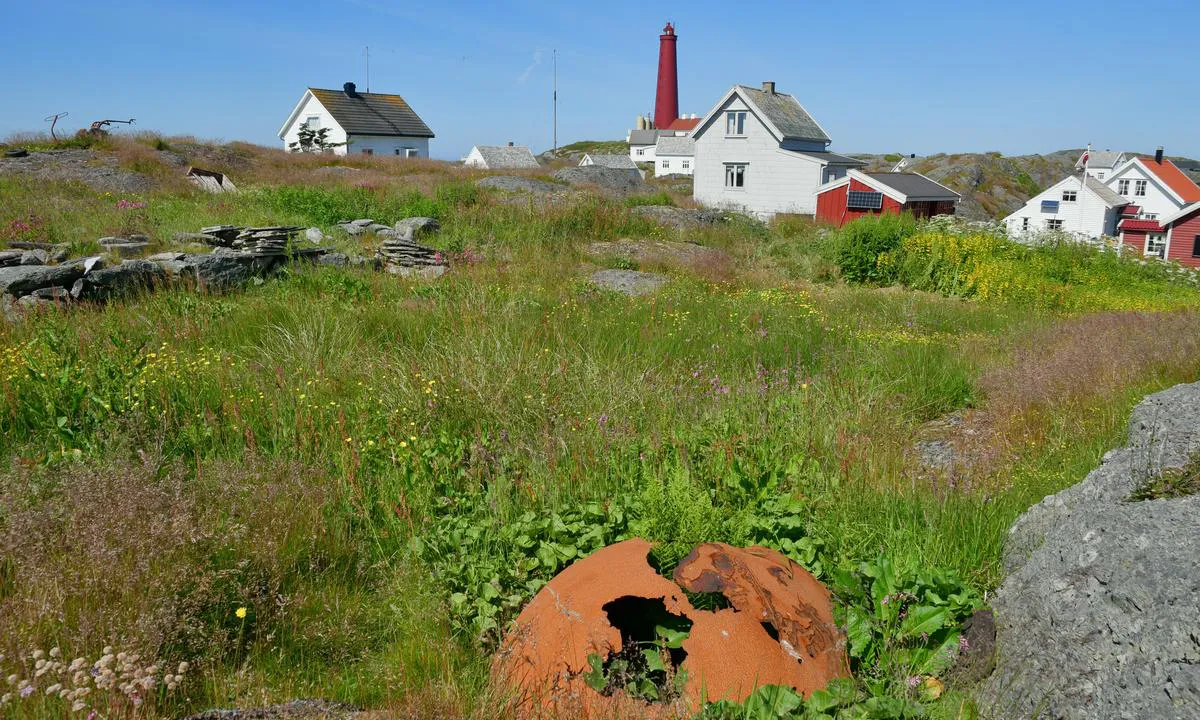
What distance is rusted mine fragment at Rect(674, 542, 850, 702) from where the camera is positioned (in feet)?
7.84

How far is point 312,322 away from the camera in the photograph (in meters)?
6.71

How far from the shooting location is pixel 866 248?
15609mm

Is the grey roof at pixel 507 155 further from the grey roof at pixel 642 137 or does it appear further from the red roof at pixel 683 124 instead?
the grey roof at pixel 642 137

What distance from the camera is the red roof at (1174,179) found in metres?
51.3

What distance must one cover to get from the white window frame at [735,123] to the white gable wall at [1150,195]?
32.2m

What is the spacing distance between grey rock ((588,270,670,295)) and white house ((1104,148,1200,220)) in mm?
52999

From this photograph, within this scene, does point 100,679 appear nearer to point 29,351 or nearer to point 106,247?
point 29,351

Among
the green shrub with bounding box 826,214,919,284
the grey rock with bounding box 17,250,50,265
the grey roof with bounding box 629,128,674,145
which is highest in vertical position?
the grey roof with bounding box 629,128,674,145

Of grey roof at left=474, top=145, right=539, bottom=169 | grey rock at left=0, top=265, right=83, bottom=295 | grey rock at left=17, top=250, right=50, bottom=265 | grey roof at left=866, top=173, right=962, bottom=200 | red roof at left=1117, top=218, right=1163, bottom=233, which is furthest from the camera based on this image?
grey roof at left=474, top=145, right=539, bottom=169

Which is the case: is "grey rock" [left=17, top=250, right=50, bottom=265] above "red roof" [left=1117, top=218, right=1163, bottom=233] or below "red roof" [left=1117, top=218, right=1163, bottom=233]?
below

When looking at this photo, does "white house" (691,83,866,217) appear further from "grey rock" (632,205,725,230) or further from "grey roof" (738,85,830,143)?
"grey rock" (632,205,725,230)

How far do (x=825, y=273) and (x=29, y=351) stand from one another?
13.8 m

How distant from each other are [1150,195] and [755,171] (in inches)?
1357

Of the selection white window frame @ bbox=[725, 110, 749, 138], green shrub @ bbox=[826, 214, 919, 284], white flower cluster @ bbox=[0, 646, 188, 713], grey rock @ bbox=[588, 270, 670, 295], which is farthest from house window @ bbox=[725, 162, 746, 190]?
white flower cluster @ bbox=[0, 646, 188, 713]
